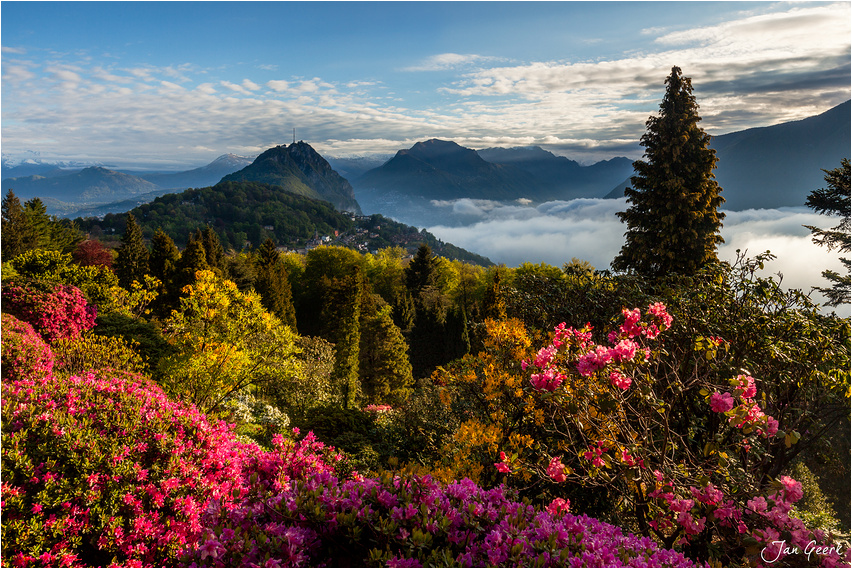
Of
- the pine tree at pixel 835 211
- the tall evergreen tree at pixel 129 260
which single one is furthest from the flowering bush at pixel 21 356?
the tall evergreen tree at pixel 129 260

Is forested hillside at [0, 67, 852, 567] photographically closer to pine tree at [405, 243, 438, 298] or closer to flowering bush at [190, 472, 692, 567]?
flowering bush at [190, 472, 692, 567]

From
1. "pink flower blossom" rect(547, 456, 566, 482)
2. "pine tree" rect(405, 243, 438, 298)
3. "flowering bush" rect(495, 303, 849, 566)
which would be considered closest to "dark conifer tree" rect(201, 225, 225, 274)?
"pine tree" rect(405, 243, 438, 298)

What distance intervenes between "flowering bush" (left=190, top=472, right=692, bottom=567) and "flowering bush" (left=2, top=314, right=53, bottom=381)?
18.0 feet

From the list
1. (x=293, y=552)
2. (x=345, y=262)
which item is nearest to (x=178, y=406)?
(x=293, y=552)

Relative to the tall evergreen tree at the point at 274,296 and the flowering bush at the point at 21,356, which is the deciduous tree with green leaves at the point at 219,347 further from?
the tall evergreen tree at the point at 274,296

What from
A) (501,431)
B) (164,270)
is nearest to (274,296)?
(164,270)

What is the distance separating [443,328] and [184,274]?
19.7 meters

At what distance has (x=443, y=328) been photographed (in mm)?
36000

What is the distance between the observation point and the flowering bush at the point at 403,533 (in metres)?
3.29

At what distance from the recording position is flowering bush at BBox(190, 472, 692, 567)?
10.8ft

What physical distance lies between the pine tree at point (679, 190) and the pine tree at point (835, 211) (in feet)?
8.41

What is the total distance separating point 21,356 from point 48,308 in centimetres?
412

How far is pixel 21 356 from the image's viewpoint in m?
7.16

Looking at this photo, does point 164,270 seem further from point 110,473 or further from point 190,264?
point 110,473
